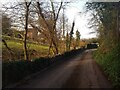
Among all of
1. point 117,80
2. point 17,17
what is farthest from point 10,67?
point 17,17

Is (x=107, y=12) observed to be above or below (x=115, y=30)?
above

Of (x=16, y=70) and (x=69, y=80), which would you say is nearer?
(x=16, y=70)

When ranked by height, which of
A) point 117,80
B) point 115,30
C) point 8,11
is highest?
point 8,11

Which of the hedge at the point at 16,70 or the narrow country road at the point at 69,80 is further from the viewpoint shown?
the narrow country road at the point at 69,80

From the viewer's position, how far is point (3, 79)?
53.0 ft

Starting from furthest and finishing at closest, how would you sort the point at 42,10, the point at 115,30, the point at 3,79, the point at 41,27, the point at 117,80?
the point at 41,27
the point at 42,10
the point at 115,30
the point at 117,80
the point at 3,79

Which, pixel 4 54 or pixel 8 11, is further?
pixel 4 54

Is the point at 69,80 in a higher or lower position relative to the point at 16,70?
lower

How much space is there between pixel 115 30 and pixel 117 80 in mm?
13939

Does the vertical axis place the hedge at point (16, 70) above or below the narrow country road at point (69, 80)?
above

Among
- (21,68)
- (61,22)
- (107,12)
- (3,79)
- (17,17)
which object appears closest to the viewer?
(3,79)

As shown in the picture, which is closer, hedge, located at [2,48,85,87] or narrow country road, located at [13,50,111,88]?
hedge, located at [2,48,85,87]

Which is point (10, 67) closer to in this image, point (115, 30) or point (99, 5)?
point (115, 30)

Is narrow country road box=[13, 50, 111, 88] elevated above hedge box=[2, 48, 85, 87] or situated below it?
below
